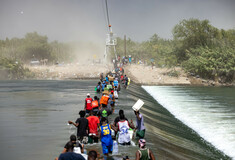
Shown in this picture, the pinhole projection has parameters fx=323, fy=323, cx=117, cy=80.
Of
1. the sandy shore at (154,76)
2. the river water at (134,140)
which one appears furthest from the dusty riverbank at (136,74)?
the river water at (134,140)

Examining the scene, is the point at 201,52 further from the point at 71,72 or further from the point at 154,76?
the point at 71,72

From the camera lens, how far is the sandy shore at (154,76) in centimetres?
6919

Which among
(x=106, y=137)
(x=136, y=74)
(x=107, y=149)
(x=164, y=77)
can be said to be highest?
(x=136, y=74)

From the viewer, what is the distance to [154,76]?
241ft

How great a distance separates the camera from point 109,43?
283 feet

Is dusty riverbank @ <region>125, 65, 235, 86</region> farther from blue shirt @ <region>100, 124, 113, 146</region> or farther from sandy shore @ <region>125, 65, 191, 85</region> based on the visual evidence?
blue shirt @ <region>100, 124, 113, 146</region>

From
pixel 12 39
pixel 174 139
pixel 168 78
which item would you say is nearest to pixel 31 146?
pixel 174 139

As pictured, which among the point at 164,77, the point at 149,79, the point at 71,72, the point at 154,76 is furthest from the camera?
the point at 71,72

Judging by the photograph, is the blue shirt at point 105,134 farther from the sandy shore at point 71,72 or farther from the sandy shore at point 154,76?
the sandy shore at point 71,72

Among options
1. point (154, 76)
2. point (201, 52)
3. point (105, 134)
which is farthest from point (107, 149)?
point (201, 52)

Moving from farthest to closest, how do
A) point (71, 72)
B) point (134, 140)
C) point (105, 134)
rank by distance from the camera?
1. point (71, 72)
2. point (134, 140)
3. point (105, 134)

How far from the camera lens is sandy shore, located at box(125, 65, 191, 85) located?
69188mm

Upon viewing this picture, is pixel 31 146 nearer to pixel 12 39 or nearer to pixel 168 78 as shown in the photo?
pixel 168 78

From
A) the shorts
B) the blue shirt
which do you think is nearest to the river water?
the shorts
